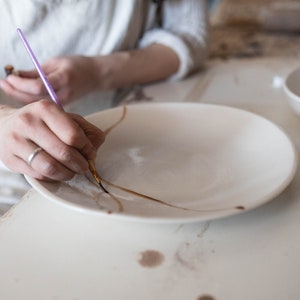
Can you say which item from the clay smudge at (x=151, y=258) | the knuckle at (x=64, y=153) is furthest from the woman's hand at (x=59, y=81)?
the clay smudge at (x=151, y=258)

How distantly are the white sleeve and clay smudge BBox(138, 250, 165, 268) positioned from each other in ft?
1.66

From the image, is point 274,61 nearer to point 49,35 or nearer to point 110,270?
point 49,35

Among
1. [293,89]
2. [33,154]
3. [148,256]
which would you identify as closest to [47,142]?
[33,154]

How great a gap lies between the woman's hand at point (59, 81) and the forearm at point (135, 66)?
0.08 ft

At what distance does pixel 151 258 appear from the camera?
0.44 metres

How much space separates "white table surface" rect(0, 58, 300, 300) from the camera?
0.40 m

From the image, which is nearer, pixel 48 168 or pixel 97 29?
pixel 48 168

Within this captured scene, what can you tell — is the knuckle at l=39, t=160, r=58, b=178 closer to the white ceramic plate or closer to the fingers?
the white ceramic plate

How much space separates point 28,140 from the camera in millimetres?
496

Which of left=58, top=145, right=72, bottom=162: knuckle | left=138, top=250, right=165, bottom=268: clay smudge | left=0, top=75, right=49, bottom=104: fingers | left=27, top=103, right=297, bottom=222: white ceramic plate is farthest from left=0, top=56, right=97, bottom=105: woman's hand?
left=138, top=250, right=165, bottom=268: clay smudge

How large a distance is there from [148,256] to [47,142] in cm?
15

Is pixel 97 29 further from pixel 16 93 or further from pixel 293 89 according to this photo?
pixel 293 89

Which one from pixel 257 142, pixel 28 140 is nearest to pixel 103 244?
pixel 28 140

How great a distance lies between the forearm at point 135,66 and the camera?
2.72ft
